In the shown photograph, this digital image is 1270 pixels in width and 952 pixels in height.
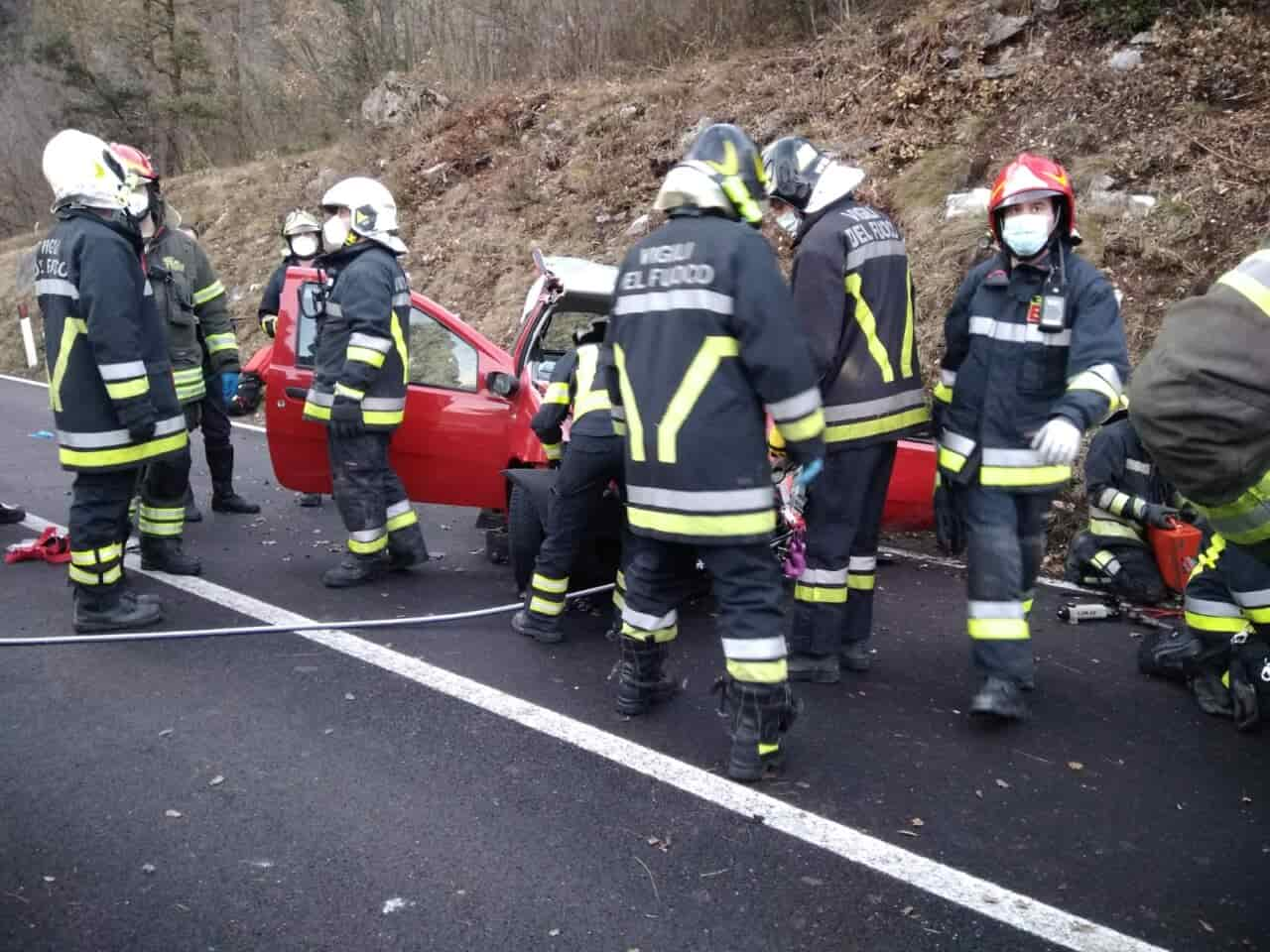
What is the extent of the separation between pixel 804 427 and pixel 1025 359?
1.09 metres

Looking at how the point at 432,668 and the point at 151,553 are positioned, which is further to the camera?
the point at 151,553

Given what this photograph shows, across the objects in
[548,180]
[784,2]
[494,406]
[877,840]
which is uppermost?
[784,2]

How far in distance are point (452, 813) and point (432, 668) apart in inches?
49.1

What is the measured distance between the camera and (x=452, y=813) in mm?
3334

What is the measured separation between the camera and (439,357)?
6.20 m

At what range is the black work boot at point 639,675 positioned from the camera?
3947 millimetres

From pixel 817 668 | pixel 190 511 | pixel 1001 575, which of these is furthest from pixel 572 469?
pixel 190 511

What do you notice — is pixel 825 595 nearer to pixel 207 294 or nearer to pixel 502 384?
pixel 502 384

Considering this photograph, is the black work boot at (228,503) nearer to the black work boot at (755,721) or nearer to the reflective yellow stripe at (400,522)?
the reflective yellow stripe at (400,522)

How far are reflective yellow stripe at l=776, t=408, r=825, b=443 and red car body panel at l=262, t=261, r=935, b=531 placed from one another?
8.69 ft

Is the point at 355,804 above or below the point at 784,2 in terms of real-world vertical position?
below

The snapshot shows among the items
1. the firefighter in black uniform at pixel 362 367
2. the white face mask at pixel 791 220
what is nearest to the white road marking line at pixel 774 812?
the firefighter in black uniform at pixel 362 367

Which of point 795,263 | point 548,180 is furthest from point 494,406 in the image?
point 548,180

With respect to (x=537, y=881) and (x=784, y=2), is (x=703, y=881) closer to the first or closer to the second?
(x=537, y=881)
